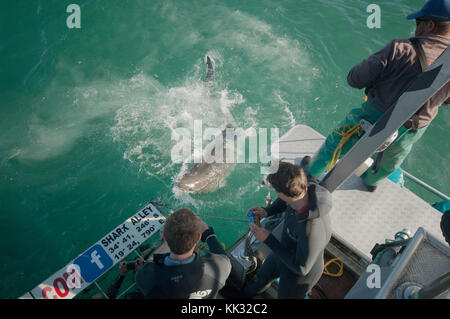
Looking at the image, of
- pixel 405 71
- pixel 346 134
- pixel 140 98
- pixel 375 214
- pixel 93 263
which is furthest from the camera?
pixel 140 98

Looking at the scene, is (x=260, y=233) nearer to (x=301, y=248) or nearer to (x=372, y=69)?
(x=301, y=248)

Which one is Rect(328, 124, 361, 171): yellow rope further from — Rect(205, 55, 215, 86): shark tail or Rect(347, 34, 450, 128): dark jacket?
Rect(205, 55, 215, 86): shark tail

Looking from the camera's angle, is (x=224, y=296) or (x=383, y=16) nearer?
(x=224, y=296)

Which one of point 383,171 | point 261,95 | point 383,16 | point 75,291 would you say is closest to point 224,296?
point 75,291

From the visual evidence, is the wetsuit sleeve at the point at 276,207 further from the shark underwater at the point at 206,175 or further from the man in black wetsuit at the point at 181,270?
the shark underwater at the point at 206,175

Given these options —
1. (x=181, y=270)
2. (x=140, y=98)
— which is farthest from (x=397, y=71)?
(x=140, y=98)

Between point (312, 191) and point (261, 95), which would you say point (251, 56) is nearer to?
point (261, 95)

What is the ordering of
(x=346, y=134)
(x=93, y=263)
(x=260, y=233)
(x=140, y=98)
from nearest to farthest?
(x=260, y=233)
(x=346, y=134)
(x=93, y=263)
(x=140, y=98)
